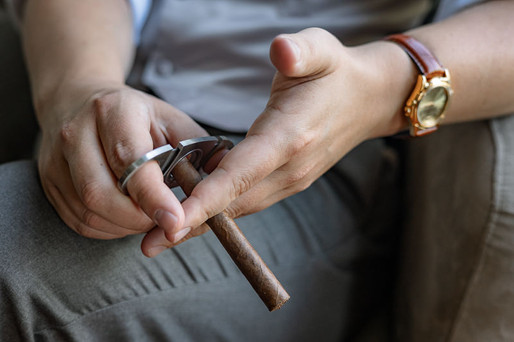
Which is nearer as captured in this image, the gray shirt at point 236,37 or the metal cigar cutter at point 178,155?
the metal cigar cutter at point 178,155

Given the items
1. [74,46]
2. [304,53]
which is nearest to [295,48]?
[304,53]

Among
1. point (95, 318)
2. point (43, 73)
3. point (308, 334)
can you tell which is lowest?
point (308, 334)

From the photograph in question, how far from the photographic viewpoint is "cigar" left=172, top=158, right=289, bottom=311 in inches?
15.0

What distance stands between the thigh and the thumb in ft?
0.73

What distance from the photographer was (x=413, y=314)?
2.10 ft

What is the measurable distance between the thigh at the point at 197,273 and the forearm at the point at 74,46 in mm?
108

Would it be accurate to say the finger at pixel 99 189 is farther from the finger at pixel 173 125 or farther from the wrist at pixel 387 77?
the wrist at pixel 387 77

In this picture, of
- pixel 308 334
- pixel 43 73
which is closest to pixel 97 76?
pixel 43 73

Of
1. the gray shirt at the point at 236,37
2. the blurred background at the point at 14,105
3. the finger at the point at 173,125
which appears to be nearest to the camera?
the finger at the point at 173,125

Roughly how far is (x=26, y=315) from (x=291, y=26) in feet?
1.50

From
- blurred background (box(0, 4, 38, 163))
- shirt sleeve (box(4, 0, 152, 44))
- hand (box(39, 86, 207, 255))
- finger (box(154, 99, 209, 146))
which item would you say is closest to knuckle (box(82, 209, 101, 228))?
hand (box(39, 86, 207, 255))

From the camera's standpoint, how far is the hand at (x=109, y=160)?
38cm

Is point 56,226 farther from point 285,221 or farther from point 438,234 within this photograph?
point 438,234

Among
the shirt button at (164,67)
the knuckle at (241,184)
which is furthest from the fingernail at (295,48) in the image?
the shirt button at (164,67)
